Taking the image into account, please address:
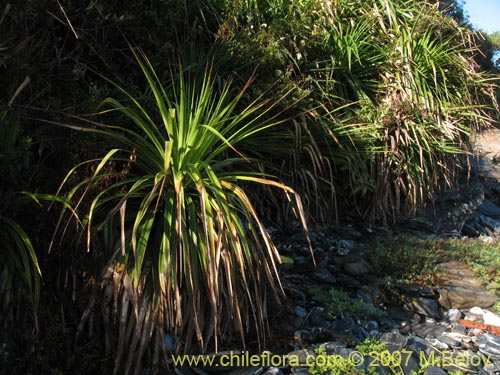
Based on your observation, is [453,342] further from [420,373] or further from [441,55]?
[441,55]

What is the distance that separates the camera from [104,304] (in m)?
2.77

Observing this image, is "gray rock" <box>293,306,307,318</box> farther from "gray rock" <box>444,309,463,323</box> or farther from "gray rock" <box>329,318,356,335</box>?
"gray rock" <box>444,309,463,323</box>

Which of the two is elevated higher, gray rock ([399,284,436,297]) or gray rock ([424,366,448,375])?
gray rock ([399,284,436,297])

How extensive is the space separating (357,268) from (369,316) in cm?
64

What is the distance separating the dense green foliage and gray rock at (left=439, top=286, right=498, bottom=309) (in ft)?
3.88

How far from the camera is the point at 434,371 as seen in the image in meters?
2.86

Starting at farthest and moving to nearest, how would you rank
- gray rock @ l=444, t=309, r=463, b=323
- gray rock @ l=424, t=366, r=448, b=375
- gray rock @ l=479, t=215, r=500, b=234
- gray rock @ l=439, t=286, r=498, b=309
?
gray rock @ l=479, t=215, r=500, b=234
gray rock @ l=439, t=286, r=498, b=309
gray rock @ l=444, t=309, r=463, b=323
gray rock @ l=424, t=366, r=448, b=375

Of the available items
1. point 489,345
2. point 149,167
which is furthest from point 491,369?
point 149,167

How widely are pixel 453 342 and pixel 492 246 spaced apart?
6.94 feet

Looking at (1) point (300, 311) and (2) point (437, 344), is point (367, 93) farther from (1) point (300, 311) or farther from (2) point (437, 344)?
(2) point (437, 344)

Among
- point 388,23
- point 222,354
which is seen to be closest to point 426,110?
point 388,23

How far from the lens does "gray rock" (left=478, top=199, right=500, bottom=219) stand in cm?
654

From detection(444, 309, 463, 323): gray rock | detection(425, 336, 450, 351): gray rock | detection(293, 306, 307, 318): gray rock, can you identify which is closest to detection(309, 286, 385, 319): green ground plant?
detection(293, 306, 307, 318): gray rock

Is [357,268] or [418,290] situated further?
[357,268]
